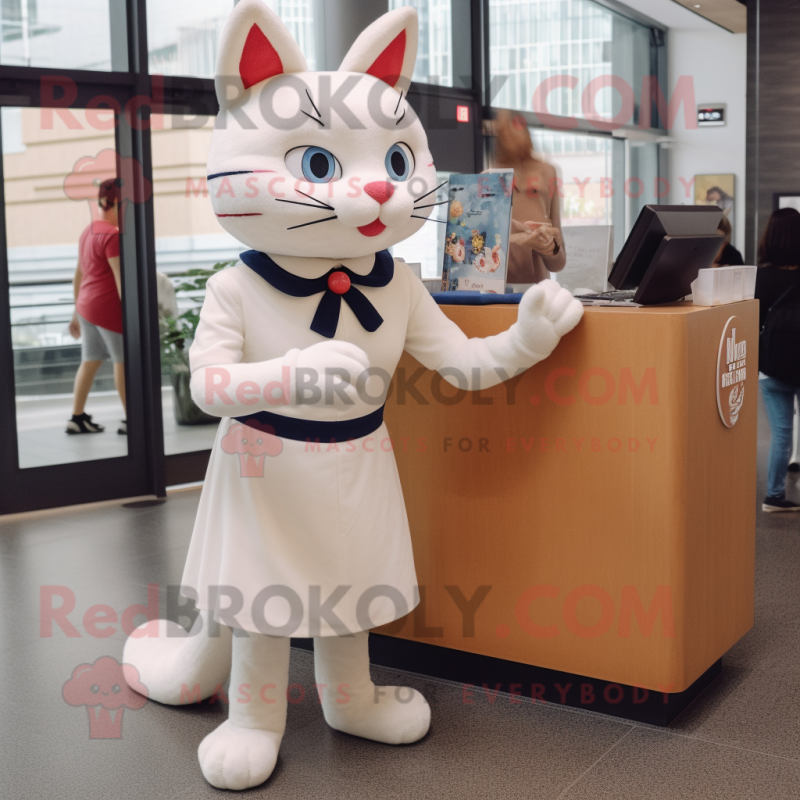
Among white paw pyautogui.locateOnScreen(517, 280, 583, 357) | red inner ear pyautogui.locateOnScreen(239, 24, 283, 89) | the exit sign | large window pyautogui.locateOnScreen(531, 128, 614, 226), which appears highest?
the exit sign

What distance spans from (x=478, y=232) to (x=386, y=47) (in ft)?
2.01

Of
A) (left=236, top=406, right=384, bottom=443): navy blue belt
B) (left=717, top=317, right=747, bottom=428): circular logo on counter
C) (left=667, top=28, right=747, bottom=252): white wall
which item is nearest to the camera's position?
(left=236, top=406, right=384, bottom=443): navy blue belt

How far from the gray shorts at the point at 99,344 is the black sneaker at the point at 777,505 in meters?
3.26

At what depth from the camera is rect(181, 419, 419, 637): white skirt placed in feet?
7.05

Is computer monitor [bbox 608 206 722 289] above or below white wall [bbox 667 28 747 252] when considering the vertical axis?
below

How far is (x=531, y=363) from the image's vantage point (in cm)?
231

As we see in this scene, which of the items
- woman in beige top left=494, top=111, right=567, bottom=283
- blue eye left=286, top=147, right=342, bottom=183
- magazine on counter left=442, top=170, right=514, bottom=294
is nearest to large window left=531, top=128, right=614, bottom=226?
woman in beige top left=494, top=111, right=567, bottom=283

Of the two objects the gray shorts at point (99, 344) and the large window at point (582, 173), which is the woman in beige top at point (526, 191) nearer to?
the gray shorts at point (99, 344)

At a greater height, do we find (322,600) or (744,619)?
(322,600)

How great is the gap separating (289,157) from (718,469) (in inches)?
52.1

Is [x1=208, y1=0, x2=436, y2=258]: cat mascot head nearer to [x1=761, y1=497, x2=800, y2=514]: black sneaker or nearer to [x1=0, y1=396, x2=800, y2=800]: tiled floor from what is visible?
[x1=0, y1=396, x2=800, y2=800]: tiled floor

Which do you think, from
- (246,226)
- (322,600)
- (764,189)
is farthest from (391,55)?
(764,189)

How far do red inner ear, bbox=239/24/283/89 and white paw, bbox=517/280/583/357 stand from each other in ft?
2.47

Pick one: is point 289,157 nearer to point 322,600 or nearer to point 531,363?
point 531,363
